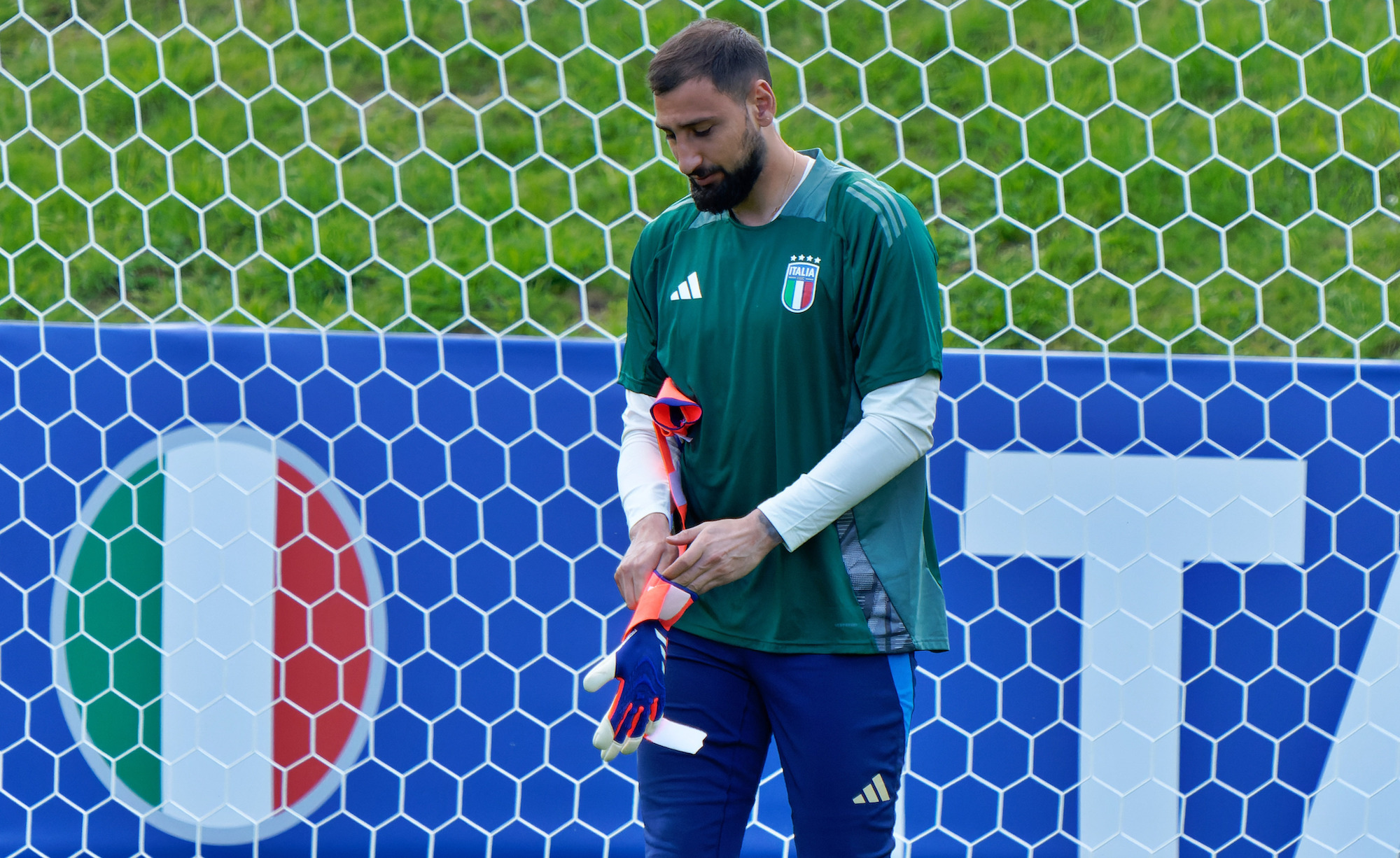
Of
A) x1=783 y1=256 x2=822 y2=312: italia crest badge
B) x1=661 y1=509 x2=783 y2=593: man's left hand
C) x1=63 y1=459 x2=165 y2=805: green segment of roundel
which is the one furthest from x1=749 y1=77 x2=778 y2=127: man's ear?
x1=63 y1=459 x2=165 y2=805: green segment of roundel

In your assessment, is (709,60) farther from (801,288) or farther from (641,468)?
(641,468)

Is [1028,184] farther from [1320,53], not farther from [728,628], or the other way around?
[728,628]

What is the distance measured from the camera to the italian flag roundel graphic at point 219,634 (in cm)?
204

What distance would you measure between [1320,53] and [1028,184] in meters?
0.66

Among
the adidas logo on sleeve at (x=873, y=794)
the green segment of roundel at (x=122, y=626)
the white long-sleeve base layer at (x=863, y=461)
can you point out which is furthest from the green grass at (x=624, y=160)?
the adidas logo on sleeve at (x=873, y=794)

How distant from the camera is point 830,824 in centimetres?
133

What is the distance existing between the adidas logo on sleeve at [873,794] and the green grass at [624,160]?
44.1 inches

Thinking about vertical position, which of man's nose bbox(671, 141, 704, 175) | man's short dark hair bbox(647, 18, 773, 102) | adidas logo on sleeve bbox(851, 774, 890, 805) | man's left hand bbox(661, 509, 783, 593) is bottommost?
adidas logo on sleeve bbox(851, 774, 890, 805)

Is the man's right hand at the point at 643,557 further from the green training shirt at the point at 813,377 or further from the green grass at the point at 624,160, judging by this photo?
the green grass at the point at 624,160

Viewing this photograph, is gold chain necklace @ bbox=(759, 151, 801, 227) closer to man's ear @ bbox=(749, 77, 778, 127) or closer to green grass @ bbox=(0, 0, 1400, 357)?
man's ear @ bbox=(749, 77, 778, 127)

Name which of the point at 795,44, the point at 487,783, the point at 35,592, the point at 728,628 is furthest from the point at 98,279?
the point at 728,628

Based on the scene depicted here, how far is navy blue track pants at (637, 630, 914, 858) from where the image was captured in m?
1.33

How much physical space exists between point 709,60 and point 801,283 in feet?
0.87

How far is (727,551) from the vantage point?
4.25 ft
